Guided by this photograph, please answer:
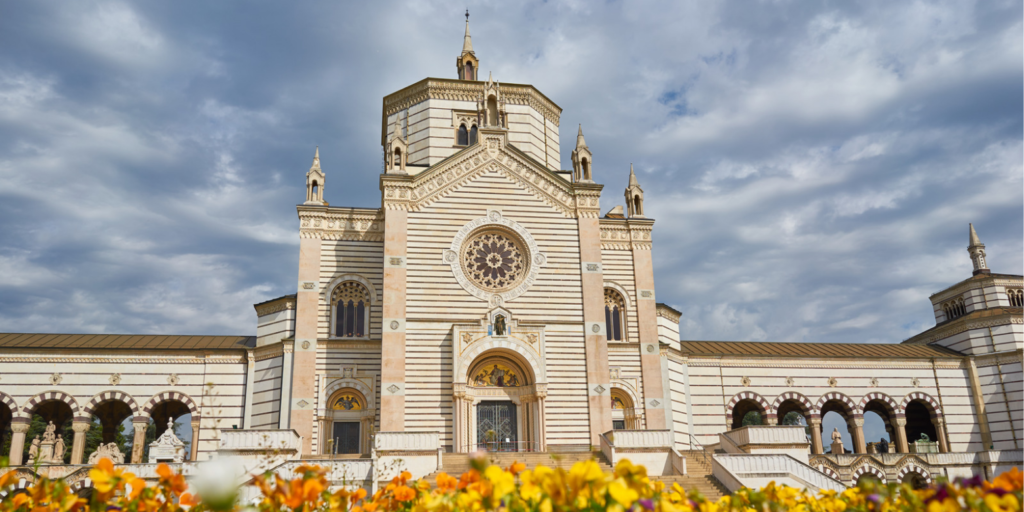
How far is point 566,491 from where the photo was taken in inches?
143

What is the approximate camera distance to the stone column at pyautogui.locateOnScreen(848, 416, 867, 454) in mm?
36375

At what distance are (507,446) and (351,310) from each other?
900cm

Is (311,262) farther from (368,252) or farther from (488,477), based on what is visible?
(488,477)

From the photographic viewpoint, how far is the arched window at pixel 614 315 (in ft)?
107

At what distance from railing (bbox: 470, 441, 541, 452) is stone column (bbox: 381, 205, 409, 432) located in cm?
316

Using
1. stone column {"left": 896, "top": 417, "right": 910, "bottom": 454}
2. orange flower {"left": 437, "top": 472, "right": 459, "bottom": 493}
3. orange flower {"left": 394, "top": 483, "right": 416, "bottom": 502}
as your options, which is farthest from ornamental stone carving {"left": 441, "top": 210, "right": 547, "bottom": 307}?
orange flower {"left": 437, "top": 472, "right": 459, "bottom": 493}

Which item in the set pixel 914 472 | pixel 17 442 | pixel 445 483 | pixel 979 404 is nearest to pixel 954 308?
pixel 979 404

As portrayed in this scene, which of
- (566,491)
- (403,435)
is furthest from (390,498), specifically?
(403,435)

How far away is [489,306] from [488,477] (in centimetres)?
2523

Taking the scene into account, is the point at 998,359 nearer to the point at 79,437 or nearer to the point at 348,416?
the point at 348,416

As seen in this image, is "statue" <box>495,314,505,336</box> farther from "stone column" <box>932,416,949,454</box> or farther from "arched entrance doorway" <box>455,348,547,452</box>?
"stone column" <box>932,416,949,454</box>

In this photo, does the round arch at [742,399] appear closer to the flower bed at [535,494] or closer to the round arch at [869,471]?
the round arch at [869,471]

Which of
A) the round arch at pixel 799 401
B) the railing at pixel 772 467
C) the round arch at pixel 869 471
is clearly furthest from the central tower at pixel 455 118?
the round arch at pixel 869 471

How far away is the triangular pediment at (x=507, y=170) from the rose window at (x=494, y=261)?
2.52m
